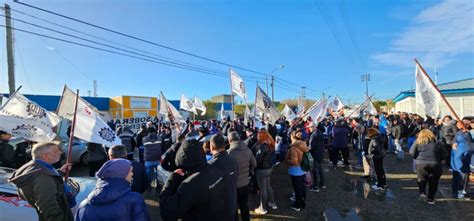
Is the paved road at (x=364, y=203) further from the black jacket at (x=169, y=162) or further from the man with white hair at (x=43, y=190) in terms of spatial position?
the man with white hair at (x=43, y=190)

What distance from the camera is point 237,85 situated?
10828 mm

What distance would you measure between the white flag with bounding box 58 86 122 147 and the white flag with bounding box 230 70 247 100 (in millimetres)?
6461

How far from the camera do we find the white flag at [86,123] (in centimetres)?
449

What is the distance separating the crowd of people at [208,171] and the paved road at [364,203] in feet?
0.84

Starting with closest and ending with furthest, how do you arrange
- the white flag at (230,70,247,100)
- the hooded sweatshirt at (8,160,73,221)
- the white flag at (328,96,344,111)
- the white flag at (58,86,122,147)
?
the hooded sweatshirt at (8,160,73,221) < the white flag at (58,86,122,147) < the white flag at (230,70,247,100) < the white flag at (328,96,344,111)

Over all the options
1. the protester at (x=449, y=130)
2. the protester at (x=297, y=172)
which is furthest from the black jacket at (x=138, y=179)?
the protester at (x=449, y=130)

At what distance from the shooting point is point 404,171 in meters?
8.59

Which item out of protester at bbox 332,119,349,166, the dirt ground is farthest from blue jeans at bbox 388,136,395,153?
protester at bbox 332,119,349,166

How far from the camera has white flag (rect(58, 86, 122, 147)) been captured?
14.7 feet

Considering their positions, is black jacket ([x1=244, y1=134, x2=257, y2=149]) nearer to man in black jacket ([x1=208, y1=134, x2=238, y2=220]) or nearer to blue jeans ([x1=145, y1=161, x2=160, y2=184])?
blue jeans ([x1=145, y1=161, x2=160, y2=184])

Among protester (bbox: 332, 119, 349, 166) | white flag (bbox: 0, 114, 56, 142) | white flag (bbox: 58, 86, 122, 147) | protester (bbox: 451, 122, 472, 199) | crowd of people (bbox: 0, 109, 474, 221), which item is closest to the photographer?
crowd of people (bbox: 0, 109, 474, 221)

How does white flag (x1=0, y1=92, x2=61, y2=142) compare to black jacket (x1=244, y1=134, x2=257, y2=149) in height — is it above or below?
above

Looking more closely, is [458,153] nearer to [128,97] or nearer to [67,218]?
[67,218]

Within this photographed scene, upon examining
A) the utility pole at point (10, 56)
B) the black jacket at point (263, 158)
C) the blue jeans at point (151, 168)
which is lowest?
the blue jeans at point (151, 168)
